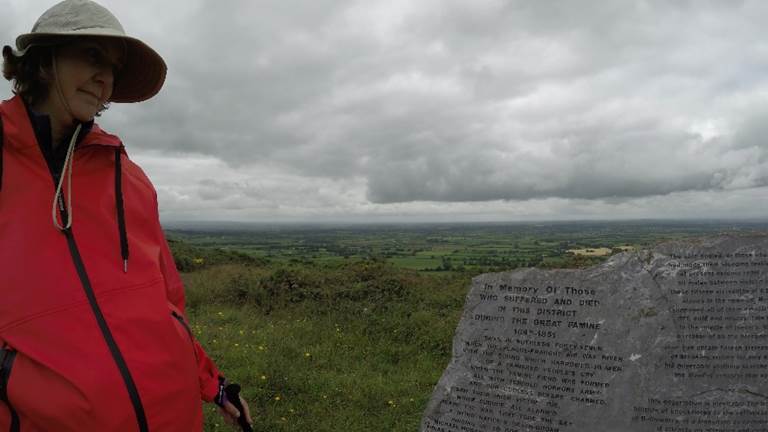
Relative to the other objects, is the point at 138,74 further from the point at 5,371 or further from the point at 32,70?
the point at 5,371

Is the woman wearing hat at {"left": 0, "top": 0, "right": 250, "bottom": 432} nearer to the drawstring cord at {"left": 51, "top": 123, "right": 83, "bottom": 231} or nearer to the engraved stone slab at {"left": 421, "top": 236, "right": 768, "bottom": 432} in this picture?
the drawstring cord at {"left": 51, "top": 123, "right": 83, "bottom": 231}

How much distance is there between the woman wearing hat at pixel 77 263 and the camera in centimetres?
175

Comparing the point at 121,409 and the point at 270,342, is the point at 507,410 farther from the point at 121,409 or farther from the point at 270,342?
the point at 270,342

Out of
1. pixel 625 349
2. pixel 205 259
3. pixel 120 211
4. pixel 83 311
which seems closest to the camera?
pixel 83 311

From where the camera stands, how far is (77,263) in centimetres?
186

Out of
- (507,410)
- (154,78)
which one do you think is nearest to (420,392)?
(507,410)

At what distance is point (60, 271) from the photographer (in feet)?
5.97

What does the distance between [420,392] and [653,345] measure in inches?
129

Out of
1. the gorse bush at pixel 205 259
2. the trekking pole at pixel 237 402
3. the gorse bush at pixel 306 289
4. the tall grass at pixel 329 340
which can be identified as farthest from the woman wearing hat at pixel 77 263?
the gorse bush at pixel 205 259

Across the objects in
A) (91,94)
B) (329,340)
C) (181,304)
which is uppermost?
(91,94)

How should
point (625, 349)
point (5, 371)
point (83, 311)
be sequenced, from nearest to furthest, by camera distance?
point (5, 371)
point (83, 311)
point (625, 349)

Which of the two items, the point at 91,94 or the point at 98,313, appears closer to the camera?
the point at 98,313

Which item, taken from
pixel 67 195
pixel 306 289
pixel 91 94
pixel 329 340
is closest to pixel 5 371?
pixel 67 195

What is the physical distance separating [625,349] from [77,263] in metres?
3.77
